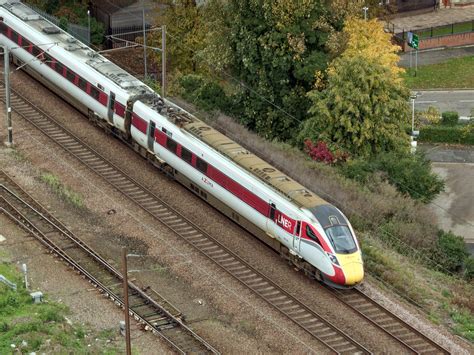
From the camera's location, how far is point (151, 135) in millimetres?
47625

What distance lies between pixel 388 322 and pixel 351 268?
250cm

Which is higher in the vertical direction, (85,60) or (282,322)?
(85,60)

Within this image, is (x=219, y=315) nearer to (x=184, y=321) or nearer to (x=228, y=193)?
(x=184, y=321)

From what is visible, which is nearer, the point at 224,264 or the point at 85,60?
the point at 224,264

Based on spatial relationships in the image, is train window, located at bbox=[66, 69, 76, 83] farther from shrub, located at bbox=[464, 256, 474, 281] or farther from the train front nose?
shrub, located at bbox=[464, 256, 474, 281]

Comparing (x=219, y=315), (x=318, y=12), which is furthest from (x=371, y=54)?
(x=219, y=315)

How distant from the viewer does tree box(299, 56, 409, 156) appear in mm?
52656

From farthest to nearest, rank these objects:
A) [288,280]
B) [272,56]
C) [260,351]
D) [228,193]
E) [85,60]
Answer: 1. [272,56]
2. [85,60]
3. [228,193]
4. [288,280]
5. [260,351]

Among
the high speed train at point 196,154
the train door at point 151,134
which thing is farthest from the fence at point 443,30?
the train door at point 151,134

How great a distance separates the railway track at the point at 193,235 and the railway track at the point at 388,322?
1.67 metres

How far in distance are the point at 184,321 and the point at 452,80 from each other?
4334 centimetres

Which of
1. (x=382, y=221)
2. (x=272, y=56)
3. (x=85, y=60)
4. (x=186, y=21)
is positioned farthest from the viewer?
(x=186, y=21)

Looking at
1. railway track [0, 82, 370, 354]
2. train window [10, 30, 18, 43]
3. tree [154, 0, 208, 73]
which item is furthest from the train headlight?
train window [10, 30, 18, 43]

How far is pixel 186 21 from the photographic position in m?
62.5
